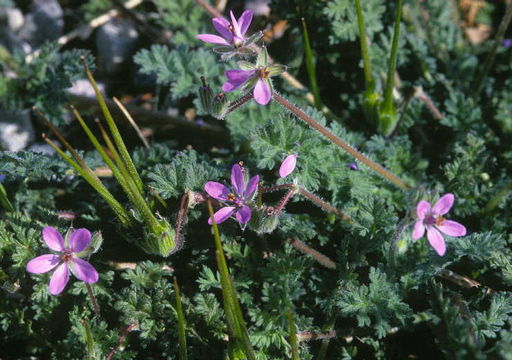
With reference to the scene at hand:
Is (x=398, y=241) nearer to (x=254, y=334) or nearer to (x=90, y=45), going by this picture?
(x=254, y=334)

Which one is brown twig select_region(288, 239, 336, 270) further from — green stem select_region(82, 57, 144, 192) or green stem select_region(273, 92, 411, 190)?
green stem select_region(82, 57, 144, 192)

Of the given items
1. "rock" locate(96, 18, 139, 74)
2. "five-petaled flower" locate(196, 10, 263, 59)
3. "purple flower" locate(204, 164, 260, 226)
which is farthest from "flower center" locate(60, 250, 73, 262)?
"rock" locate(96, 18, 139, 74)

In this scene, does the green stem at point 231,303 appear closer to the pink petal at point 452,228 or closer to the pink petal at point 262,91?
the pink petal at point 262,91

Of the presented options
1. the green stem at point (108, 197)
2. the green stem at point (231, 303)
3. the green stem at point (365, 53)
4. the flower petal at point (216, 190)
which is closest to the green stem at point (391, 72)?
the green stem at point (365, 53)

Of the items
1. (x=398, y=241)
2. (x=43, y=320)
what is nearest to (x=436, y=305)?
(x=398, y=241)

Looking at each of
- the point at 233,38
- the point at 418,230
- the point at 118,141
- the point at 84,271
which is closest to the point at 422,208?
the point at 418,230

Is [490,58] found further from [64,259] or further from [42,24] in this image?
[42,24]
